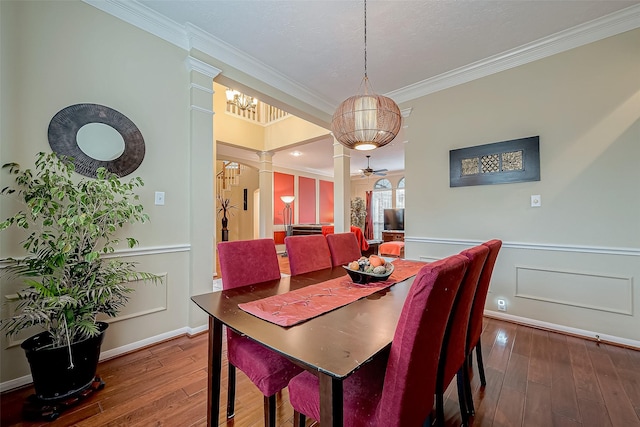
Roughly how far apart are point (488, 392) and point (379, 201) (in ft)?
26.6

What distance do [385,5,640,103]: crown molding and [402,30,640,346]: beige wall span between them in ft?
0.20

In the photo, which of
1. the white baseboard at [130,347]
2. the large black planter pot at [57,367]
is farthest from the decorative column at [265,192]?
the large black planter pot at [57,367]

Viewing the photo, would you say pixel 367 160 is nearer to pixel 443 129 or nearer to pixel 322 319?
pixel 443 129

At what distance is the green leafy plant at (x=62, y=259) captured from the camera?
1429mm

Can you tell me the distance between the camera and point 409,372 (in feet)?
2.64

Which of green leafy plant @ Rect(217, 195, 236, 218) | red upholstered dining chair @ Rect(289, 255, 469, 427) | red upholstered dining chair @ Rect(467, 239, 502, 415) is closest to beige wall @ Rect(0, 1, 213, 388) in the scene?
red upholstered dining chair @ Rect(289, 255, 469, 427)

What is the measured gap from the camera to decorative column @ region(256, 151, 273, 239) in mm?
5578

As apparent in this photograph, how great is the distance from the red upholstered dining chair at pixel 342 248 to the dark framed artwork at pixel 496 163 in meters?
1.50

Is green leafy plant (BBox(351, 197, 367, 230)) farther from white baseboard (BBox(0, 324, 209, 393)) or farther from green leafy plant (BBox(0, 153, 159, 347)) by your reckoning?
green leafy plant (BBox(0, 153, 159, 347))

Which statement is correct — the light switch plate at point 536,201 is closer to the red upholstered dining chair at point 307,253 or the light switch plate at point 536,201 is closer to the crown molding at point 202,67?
the red upholstered dining chair at point 307,253

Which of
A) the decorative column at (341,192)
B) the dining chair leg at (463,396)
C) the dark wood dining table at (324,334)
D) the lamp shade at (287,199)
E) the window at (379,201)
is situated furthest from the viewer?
the window at (379,201)

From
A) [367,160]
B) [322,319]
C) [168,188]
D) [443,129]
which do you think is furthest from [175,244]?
[367,160]

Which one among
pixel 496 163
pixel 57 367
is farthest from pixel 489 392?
pixel 57 367

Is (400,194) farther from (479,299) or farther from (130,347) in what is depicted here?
(130,347)
